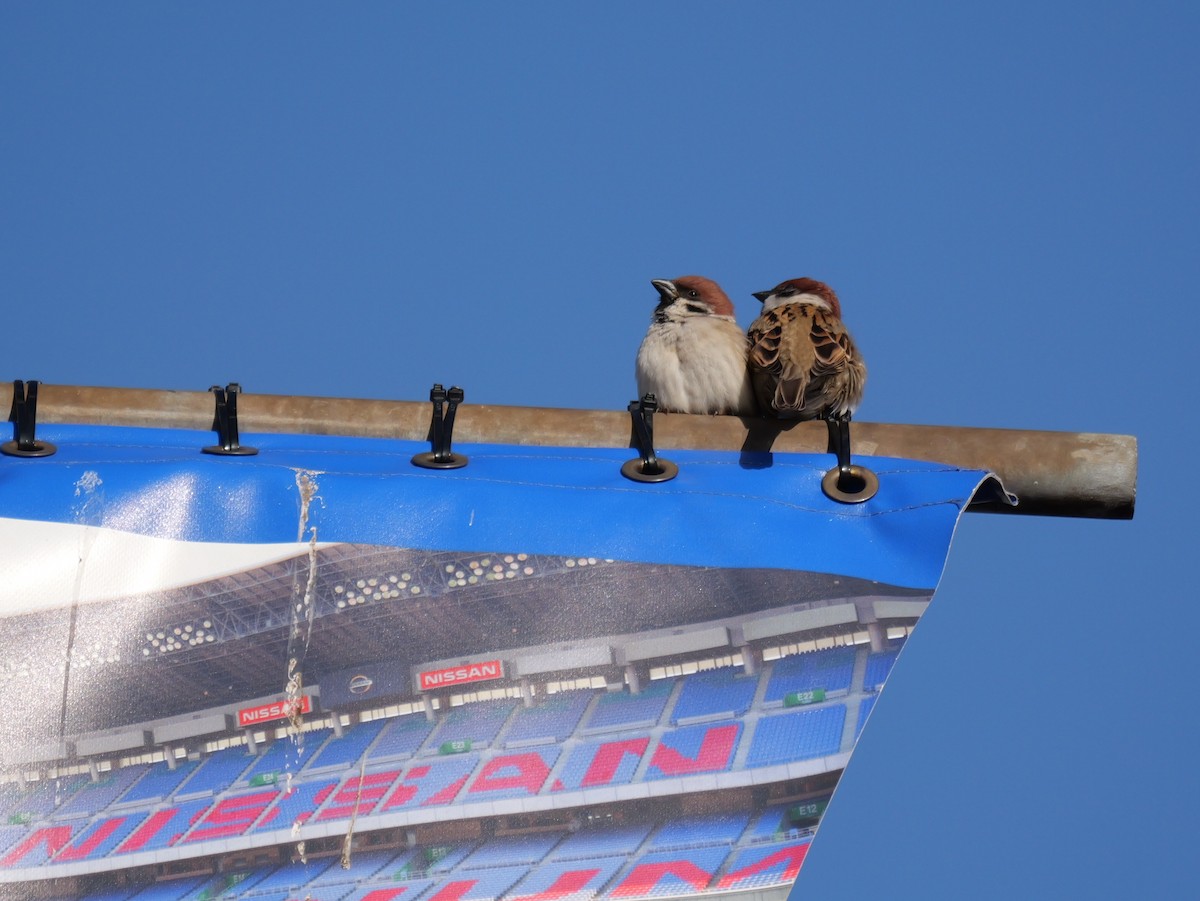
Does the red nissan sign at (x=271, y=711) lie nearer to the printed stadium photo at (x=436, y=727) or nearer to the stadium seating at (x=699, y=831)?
the printed stadium photo at (x=436, y=727)

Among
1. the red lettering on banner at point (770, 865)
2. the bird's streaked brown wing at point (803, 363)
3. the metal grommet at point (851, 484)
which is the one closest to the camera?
the red lettering on banner at point (770, 865)

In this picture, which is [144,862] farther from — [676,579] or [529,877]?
[676,579]

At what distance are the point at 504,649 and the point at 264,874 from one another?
591 millimetres

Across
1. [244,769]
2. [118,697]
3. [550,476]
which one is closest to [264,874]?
[244,769]

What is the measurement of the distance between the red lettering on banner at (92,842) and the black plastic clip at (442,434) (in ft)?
3.11

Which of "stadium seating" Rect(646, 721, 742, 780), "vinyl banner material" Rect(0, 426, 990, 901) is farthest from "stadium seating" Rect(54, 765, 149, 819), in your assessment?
"stadium seating" Rect(646, 721, 742, 780)

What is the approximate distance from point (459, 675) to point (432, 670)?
2.1 inches

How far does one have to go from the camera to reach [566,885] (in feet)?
8.08

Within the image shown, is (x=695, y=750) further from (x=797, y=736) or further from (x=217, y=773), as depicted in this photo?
(x=217, y=773)

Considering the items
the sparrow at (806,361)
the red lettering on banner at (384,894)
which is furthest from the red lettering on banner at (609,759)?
the sparrow at (806,361)

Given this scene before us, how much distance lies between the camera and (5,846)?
246cm

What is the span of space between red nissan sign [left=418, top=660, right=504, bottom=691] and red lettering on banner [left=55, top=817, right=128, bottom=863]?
1.95 feet

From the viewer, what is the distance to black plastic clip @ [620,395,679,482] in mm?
3004

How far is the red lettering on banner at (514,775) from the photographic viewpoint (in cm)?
255
